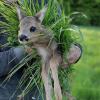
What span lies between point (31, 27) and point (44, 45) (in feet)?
0.54

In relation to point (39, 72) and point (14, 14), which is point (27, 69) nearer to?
point (39, 72)

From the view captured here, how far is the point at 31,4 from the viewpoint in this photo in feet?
14.0

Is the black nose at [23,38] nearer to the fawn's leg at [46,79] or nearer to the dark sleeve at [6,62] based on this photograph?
the fawn's leg at [46,79]

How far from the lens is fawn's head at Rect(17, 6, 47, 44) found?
12.7 ft

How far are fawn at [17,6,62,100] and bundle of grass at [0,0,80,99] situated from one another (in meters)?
0.08

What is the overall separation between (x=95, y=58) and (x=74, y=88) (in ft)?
6.88

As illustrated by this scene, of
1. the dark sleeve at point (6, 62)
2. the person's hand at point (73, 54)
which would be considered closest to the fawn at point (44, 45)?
the person's hand at point (73, 54)

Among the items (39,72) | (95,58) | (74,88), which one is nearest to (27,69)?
(39,72)

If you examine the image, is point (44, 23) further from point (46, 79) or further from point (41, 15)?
point (46, 79)

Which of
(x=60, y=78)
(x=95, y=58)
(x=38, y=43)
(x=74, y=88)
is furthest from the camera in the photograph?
(x=95, y=58)

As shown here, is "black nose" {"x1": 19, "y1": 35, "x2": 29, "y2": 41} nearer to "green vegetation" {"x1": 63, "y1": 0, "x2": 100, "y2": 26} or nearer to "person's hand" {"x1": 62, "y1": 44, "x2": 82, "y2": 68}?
"person's hand" {"x1": 62, "y1": 44, "x2": 82, "y2": 68}

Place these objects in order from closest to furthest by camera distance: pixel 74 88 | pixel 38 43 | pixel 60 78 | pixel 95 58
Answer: pixel 38 43, pixel 60 78, pixel 74 88, pixel 95 58

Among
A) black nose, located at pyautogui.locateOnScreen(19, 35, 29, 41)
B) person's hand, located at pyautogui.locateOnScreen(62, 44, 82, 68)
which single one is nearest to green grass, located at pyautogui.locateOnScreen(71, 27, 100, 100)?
person's hand, located at pyautogui.locateOnScreen(62, 44, 82, 68)

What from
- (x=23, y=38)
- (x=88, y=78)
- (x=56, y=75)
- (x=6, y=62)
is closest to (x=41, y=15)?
(x=23, y=38)
